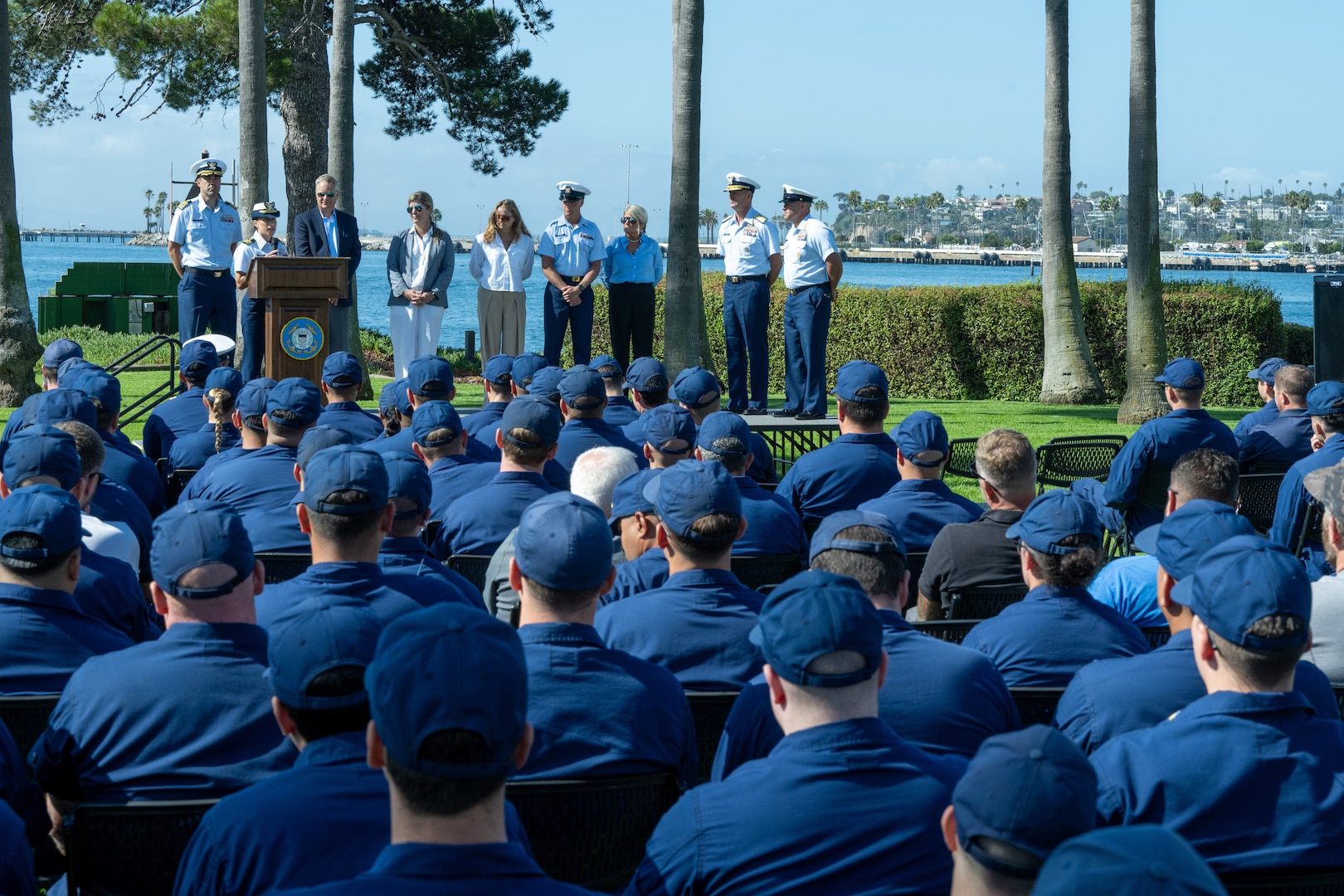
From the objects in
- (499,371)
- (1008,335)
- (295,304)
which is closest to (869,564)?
(499,371)

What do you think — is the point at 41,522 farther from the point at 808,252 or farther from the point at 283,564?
the point at 808,252

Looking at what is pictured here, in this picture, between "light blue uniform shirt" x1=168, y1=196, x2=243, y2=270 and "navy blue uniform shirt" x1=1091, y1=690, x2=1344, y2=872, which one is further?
"light blue uniform shirt" x1=168, y1=196, x2=243, y2=270

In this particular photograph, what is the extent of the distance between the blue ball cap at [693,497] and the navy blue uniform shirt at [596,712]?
0.79m

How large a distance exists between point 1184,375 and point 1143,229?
27.3 feet

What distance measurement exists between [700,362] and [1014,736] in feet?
46.8

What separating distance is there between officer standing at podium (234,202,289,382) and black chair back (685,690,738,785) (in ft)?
31.8

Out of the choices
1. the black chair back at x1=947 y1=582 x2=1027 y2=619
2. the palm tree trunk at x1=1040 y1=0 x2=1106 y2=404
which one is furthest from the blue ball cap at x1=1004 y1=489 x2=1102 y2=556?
the palm tree trunk at x1=1040 y1=0 x2=1106 y2=404

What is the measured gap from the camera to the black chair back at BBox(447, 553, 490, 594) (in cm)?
573

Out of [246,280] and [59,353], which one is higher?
[246,280]

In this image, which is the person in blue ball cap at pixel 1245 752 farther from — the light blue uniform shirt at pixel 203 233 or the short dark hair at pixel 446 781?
the light blue uniform shirt at pixel 203 233

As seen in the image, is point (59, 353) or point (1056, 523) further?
point (59, 353)

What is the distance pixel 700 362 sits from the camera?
647 inches

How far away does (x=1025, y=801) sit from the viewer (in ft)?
6.91

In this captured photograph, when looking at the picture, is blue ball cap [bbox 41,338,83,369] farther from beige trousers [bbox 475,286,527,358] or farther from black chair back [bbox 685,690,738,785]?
black chair back [bbox 685,690,738,785]
